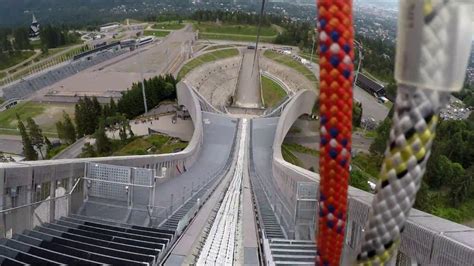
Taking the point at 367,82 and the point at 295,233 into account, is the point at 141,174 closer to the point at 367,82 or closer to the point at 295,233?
the point at 295,233

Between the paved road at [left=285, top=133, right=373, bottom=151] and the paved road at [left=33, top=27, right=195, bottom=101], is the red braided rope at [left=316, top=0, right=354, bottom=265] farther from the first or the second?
the paved road at [left=33, top=27, right=195, bottom=101]

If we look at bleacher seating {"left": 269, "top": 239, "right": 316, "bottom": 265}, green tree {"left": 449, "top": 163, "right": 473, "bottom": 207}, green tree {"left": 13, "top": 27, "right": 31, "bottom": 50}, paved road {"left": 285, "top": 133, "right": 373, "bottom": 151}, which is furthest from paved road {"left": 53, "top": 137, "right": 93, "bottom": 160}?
green tree {"left": 13, "top": 27, "right": 31, "bottom": 50}

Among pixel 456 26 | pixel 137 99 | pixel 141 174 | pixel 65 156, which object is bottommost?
pixel 65 156

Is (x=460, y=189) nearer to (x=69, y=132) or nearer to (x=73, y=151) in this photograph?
(x=73, y=151)

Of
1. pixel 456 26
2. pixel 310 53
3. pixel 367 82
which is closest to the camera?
pixel 456 26

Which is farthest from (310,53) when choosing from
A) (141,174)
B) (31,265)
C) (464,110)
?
(31,265)

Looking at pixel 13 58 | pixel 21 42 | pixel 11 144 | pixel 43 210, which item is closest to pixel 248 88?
pixel 11 144
